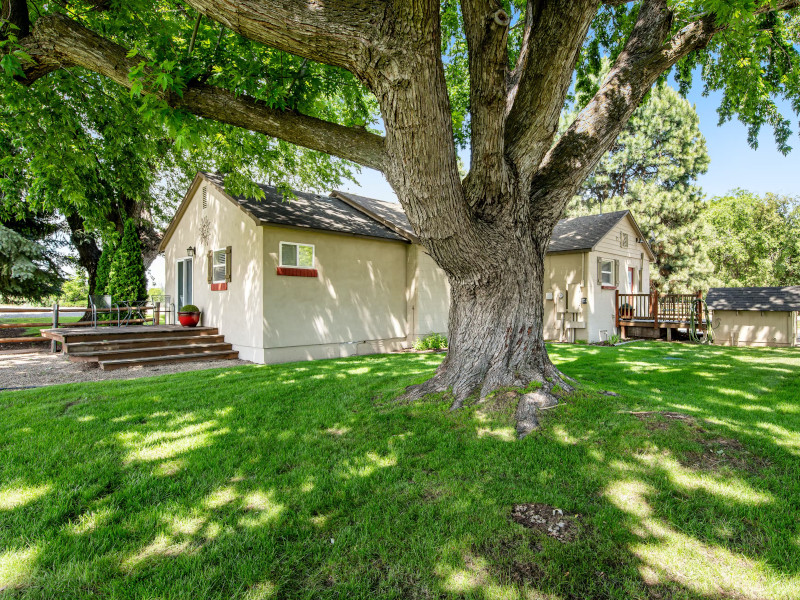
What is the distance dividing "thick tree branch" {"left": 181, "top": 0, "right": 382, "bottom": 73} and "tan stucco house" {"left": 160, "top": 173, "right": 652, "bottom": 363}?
6.45 metres

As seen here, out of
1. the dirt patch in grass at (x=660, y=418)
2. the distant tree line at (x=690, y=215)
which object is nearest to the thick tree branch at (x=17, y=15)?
the dirt patch in grass at (x=660, y=418)

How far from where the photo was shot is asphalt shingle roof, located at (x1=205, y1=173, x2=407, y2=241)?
9844 millimetres

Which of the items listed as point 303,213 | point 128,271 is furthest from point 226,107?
point 128,271

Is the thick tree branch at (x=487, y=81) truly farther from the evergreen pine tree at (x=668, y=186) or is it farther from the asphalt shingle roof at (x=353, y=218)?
the evergreen pine tree at (x=668, y=186)

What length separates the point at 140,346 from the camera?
9.52m

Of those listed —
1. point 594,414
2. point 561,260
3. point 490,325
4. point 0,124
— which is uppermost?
point 0,124

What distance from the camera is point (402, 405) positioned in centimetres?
461

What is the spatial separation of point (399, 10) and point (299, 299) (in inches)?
303

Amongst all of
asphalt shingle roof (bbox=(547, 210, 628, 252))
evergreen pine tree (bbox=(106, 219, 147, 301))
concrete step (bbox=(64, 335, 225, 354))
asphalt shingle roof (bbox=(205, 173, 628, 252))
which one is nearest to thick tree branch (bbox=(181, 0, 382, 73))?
asphalt shingle roof (bbox=(205, 173, 628, 252))

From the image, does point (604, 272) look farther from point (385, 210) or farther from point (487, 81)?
point (487, 81)

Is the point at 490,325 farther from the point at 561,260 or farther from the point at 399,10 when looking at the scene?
the point at 561,260

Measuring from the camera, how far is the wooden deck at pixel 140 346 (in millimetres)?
8945

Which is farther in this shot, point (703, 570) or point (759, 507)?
point (759, 507)

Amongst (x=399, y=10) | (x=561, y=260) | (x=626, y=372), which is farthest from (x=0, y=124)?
(x=561, y=260)
